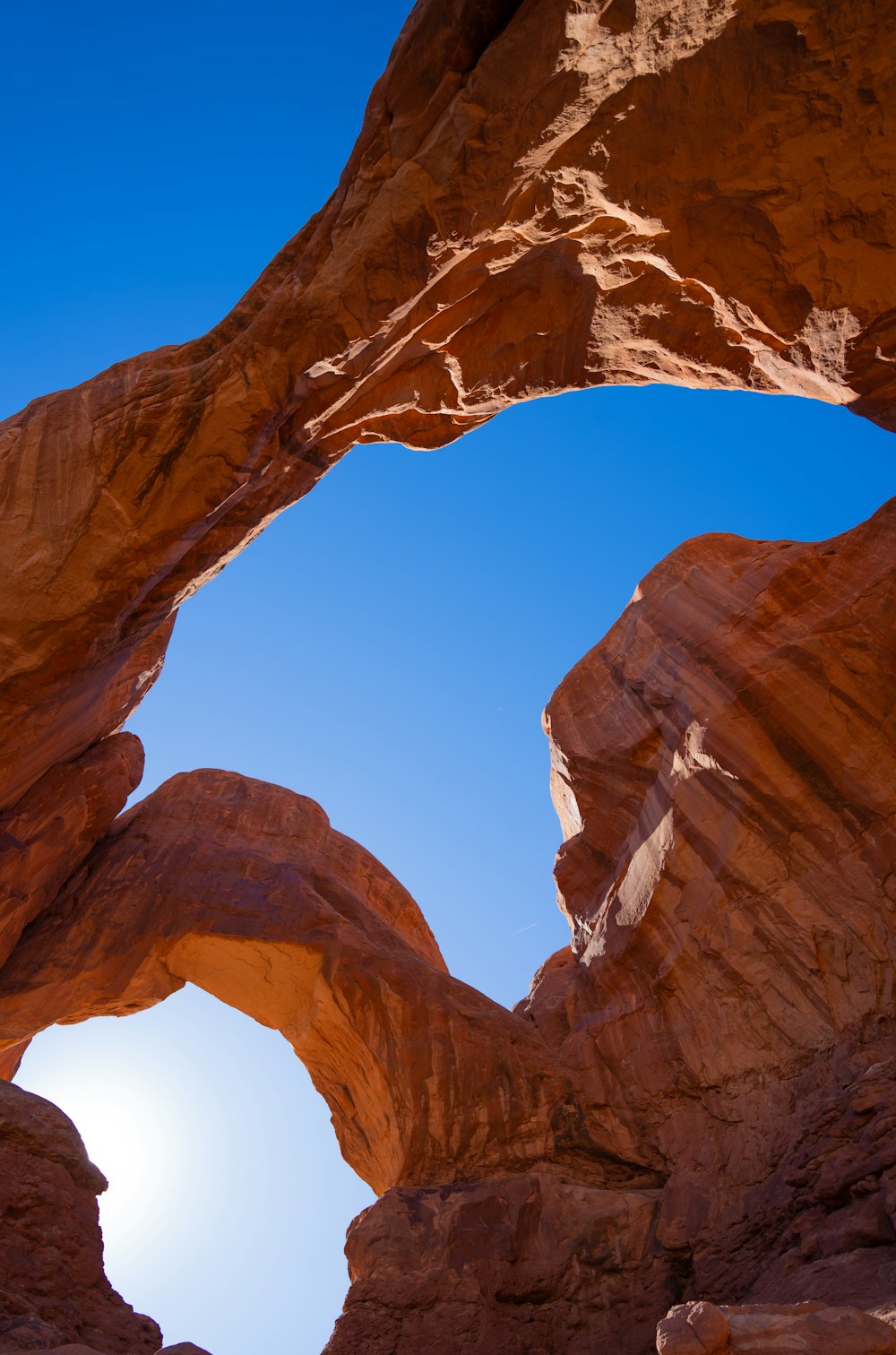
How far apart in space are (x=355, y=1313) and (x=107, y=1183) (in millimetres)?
3789

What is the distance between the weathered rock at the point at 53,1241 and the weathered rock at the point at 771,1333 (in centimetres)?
684

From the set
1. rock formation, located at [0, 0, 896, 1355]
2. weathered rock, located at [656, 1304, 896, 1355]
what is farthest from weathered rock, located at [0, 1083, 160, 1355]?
weathered rock, located at [656, 1304, 896, 1355]

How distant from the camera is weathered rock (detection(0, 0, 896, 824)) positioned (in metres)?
11.2

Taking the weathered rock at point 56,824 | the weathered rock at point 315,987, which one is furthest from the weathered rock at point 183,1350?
the weathered rock at point 56,824

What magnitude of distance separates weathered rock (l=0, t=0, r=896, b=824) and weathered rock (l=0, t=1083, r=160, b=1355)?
16.6ft

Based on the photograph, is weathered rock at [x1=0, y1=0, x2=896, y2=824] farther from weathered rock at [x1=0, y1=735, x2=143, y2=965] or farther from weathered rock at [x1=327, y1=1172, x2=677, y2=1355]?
weathered rock at [x1=327, y1=1172, x2=677, y2=1355]

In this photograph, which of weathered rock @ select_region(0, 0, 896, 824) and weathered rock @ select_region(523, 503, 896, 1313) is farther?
weathered rock @ select_region(523, 503, 896, 1313)

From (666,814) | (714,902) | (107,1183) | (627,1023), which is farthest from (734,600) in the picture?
(107,1183)

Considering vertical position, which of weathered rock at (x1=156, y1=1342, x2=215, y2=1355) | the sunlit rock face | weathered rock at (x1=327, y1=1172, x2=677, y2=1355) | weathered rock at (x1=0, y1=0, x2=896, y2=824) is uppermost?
weathered rock at (x1=0, y1=0, x2=896, y2=824)

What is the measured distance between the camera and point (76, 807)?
17.6 metres

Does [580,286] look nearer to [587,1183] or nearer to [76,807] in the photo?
[76,807]

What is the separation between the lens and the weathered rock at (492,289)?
11.2 m

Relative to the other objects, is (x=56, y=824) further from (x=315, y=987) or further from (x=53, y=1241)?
(x=53, y=1241)

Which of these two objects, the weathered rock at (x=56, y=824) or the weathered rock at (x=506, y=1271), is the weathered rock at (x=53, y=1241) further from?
the weathered rock at (x=56, y=824)
